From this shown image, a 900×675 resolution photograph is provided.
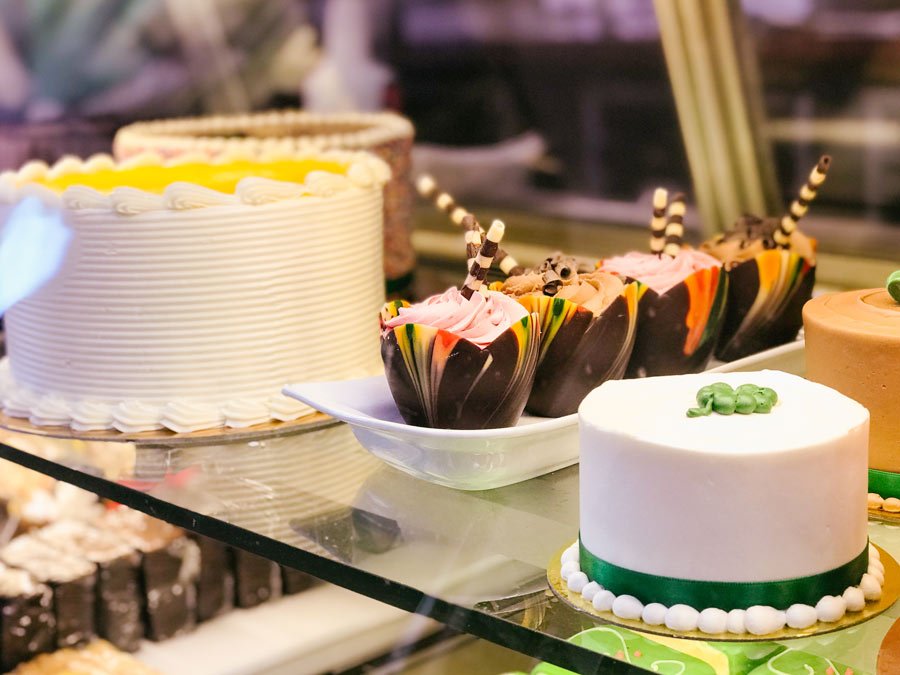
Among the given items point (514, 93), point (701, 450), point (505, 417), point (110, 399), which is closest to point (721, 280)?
point (505, 417)

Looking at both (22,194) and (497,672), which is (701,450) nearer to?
(497,672)

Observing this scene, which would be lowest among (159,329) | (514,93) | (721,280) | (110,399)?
(110,399)

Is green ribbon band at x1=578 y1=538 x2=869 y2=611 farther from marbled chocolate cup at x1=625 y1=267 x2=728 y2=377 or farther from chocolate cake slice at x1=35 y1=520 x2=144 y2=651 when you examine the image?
chocolate cake slice at x1=35 y1=520 x2=144 y2=651

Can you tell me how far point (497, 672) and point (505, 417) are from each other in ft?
2.44

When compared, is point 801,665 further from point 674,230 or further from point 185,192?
point 185,192

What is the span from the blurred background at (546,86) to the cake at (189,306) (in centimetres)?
78

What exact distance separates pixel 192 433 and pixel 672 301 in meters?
0.71

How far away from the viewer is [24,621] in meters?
2.01

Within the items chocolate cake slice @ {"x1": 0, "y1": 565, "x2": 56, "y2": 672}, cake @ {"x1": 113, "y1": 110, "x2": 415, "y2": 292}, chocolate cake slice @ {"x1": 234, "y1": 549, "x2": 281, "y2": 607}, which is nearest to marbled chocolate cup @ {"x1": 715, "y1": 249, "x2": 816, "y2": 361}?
cake @ {"x1": 113, "y1": 110, "x2": 415, "y2": 292}

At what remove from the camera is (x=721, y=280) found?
1.44m

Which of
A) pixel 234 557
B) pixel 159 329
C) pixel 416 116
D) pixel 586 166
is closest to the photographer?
pixel 159 329

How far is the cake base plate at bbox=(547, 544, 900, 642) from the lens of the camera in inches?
34.1

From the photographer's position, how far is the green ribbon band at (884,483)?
1.07 metres

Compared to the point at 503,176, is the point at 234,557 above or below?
below
